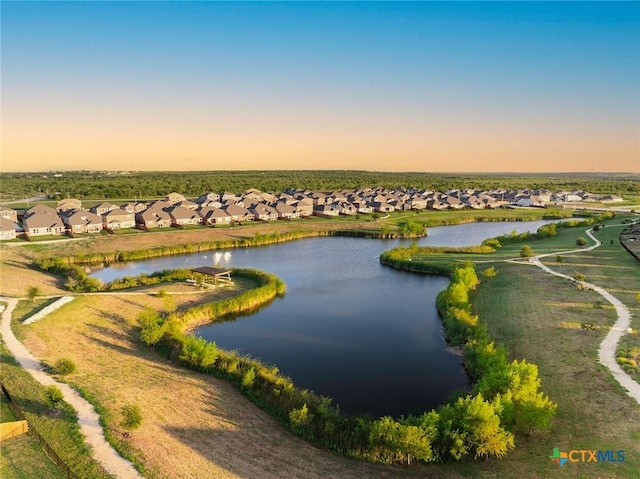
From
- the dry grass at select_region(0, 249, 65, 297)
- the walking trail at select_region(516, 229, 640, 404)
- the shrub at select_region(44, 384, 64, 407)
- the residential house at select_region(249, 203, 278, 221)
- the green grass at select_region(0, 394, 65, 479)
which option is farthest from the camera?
the residential house at select_region(249, 203, 278, 221)

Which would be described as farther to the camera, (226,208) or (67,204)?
(226,208)

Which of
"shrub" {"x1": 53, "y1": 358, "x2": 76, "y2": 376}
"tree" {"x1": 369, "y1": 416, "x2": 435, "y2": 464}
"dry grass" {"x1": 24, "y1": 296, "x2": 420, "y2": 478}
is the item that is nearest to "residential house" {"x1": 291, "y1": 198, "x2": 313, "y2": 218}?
"dry grass" {"x1": 24, "y1": 296, "x2": 420, "y2": 478}

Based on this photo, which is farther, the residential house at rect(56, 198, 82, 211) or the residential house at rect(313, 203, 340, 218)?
the residential house at rect(313, 203, 340, 218)

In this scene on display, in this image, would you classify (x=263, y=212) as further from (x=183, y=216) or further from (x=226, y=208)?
(x=183, y=216)

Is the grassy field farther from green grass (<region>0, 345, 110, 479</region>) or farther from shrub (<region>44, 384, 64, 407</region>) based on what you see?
shrub (<region>44, 384, 64, 407</region>)

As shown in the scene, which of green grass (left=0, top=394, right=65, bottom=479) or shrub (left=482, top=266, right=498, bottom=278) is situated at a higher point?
shrub (left=482, top=266, right=498, bottom=278)

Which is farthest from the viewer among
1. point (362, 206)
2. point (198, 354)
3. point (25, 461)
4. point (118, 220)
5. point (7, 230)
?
point (362, 206)

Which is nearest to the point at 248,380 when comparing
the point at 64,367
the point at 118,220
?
the point at 64,367
